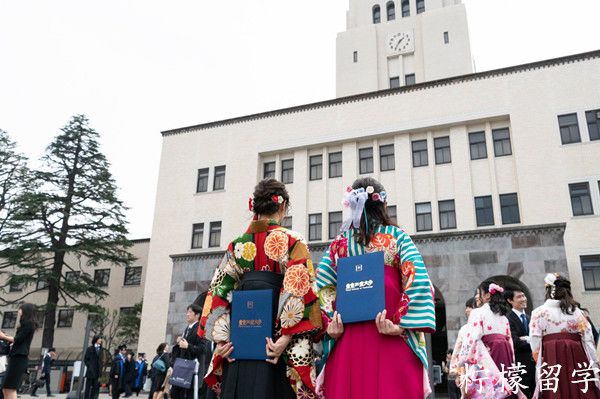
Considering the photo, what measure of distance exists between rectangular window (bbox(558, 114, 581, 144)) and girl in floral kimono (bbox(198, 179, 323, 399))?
64.5 feet

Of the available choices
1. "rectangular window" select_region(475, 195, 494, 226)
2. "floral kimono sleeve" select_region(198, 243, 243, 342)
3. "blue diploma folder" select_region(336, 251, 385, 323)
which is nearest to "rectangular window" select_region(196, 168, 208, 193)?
"rectangular window" select_region(475, 195, 494, 226)

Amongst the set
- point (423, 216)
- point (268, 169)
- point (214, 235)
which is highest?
point (268, 169)

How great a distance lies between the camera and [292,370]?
3.53m

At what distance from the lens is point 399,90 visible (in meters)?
23.7

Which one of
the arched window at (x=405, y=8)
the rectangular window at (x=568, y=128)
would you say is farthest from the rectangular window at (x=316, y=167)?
the arched window at (x=405, y=8)

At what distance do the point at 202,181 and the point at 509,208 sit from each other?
53.0 ft

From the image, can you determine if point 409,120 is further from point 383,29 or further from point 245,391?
point 245,391

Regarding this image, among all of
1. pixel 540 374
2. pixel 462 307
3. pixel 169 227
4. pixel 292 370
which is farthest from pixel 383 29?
pixel 292 370

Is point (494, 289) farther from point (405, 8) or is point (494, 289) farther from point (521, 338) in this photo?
point (405, 8)

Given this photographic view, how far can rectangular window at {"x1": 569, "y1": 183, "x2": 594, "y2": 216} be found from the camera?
755 inches

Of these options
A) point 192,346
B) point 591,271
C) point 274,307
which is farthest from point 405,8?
point 274,307

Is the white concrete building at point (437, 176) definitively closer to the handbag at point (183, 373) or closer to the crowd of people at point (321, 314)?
the handbag at point (183, 373)

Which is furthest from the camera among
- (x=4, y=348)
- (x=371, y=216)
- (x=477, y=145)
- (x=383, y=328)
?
(x=477, y=145)

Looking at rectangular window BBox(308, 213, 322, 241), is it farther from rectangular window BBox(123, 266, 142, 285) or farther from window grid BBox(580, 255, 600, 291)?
rectangular window BBox(123, 266, 142, 285)
